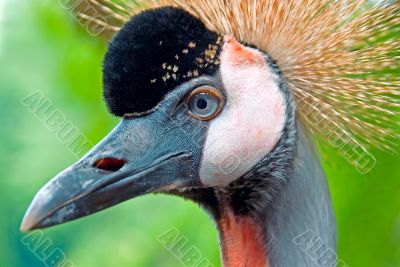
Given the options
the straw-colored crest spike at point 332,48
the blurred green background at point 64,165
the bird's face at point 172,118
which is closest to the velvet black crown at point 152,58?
the bird's face at point 172,118

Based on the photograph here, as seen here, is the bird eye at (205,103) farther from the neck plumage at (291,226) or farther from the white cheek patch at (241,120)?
the neck plumage at (291,226)

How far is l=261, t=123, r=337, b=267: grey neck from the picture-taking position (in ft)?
4.14

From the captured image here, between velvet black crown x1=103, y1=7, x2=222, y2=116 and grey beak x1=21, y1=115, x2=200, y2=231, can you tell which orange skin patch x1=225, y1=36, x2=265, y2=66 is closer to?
velvet black crown x1=103, y1=7, x2=222, y2=116

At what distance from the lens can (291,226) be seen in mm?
1268

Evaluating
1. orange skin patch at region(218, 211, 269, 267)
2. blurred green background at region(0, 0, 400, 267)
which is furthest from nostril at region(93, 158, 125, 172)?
blurred green background at region(0, 0, 400, 267)

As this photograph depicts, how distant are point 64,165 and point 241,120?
62.3 inches

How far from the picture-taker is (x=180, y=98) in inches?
47.3

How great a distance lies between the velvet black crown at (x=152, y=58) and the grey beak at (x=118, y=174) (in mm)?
52

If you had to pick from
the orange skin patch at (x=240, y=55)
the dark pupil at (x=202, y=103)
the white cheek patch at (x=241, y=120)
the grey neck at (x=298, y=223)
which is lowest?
the grey neck at (x=298, y=223)

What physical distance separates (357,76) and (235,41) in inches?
10.5

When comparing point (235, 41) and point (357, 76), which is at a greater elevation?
point (235, 41)

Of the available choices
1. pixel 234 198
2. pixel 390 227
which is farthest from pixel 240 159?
pixel 390 227

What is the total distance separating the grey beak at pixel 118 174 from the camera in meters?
1.08

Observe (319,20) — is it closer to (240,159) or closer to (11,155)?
(240,159)
